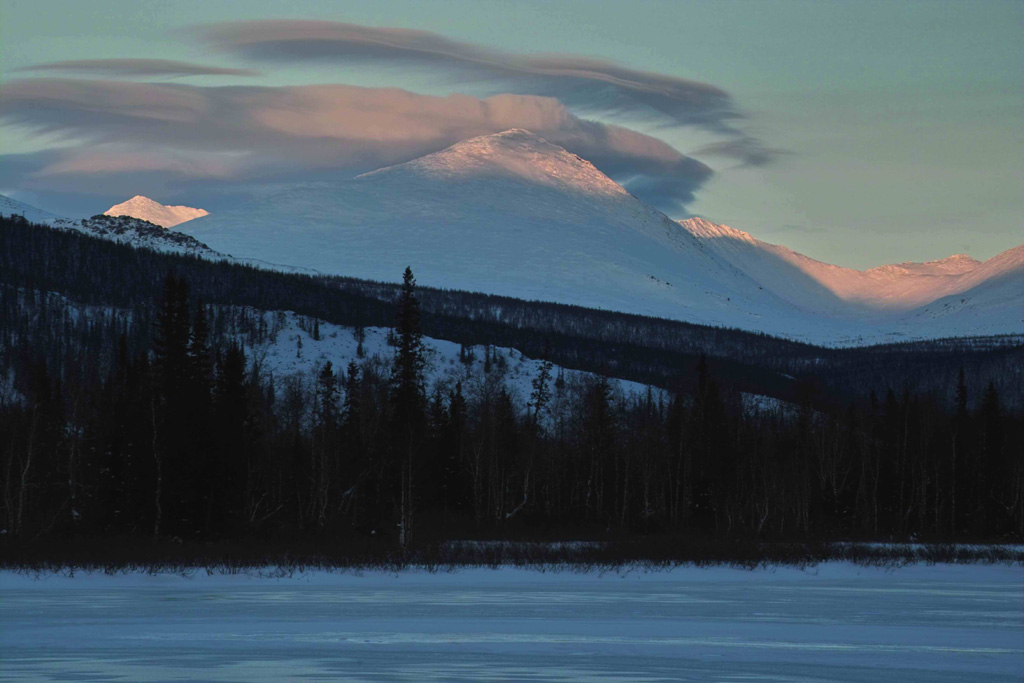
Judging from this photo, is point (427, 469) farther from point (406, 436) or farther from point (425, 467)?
point (406, 436)

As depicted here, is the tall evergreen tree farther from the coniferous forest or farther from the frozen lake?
the frozen lake

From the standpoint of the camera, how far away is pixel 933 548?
66.7 m

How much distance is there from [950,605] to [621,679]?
1845 cm

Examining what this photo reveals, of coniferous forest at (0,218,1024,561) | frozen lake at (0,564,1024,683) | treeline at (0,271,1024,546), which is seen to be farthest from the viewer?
treeline at (0,271,1024,546)

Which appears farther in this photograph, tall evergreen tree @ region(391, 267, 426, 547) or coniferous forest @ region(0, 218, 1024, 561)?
tall evergreen tree @ region(391, 267, 426, 547)

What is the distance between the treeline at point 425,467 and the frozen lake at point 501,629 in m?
19.2

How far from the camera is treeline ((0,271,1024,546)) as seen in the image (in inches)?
2494

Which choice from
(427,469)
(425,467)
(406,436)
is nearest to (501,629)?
(406,436)

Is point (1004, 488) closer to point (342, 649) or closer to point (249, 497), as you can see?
point (249, 497)

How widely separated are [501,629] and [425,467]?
57392mm

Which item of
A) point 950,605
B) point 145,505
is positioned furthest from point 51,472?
point 950,605

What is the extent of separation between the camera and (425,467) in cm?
8606

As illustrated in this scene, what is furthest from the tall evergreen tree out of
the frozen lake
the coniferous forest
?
the frozen lake

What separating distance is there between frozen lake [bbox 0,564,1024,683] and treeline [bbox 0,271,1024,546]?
1921 centimetres
